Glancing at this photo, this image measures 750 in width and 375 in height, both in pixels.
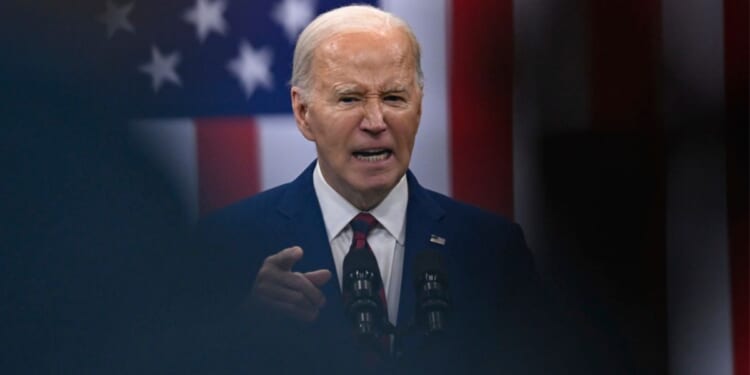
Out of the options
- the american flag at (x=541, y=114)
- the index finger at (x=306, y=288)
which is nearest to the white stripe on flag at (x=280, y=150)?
the american flag at (x=541, y=114)

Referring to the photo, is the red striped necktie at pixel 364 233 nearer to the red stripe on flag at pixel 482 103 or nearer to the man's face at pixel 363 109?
the man's face at pixel 363 109

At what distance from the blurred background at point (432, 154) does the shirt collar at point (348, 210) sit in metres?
0.07

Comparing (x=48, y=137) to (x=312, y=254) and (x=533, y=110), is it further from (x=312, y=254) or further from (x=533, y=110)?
(x=533, y=110)

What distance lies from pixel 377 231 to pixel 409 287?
13 cm

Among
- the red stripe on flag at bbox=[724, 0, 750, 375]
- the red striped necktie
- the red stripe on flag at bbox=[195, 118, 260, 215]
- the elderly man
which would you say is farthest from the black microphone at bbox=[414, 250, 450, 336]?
the red stripe on flag at bbox=[724, 0, 750, 375]

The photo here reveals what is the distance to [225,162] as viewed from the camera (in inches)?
86.4

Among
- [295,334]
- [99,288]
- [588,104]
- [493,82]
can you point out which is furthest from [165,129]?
[588,104]

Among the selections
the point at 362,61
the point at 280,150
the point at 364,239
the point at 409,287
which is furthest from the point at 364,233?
the point at 362,61

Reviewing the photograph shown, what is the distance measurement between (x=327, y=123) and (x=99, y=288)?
632 millimetres

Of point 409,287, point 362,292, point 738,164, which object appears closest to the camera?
point 362,292

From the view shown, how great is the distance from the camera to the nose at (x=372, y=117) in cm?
201

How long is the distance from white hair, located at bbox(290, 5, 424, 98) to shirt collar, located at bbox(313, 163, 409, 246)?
0.20m

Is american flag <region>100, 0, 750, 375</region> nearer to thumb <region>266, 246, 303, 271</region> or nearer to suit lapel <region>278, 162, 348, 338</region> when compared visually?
suit lapel <region>278, 162, 348, 338</region>

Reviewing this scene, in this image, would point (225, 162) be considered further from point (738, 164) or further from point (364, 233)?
point (738, 164)
